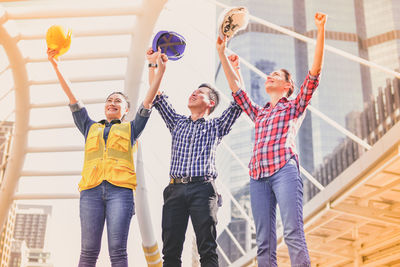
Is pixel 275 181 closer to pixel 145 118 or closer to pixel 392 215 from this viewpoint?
pixel 145 118

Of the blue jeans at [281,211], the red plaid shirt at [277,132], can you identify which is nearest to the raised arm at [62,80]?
the red plaid shirt at [277,132]

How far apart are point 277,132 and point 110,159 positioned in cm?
143

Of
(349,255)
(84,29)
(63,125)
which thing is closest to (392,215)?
(349,255)

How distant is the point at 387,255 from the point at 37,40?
8755mm

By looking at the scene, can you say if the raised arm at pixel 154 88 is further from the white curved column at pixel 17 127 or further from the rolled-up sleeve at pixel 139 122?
the white curved column at pixel 17 127

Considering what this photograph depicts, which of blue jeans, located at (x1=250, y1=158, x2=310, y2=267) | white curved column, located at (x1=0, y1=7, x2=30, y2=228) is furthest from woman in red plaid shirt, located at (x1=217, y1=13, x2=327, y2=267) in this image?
white curved column, located at (x1=0, y1=7, x2=30, y2=228)

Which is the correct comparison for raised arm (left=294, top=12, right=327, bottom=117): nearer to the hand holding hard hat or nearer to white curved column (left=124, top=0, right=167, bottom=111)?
the hand holding hard hat

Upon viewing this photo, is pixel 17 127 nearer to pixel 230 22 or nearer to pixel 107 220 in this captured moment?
pixel 107 220

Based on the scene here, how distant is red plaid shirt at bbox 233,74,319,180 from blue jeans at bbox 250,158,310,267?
74 mm

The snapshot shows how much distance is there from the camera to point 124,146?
442cm

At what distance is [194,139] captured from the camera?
4469 mm

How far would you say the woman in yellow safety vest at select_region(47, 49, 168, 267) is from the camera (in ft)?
13.3

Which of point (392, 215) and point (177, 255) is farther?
point (392, 215)

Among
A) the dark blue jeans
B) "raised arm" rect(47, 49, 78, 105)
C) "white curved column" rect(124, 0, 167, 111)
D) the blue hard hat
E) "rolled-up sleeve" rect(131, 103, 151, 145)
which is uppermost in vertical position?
"white curved column" rect(124, 0, 167, 111)
